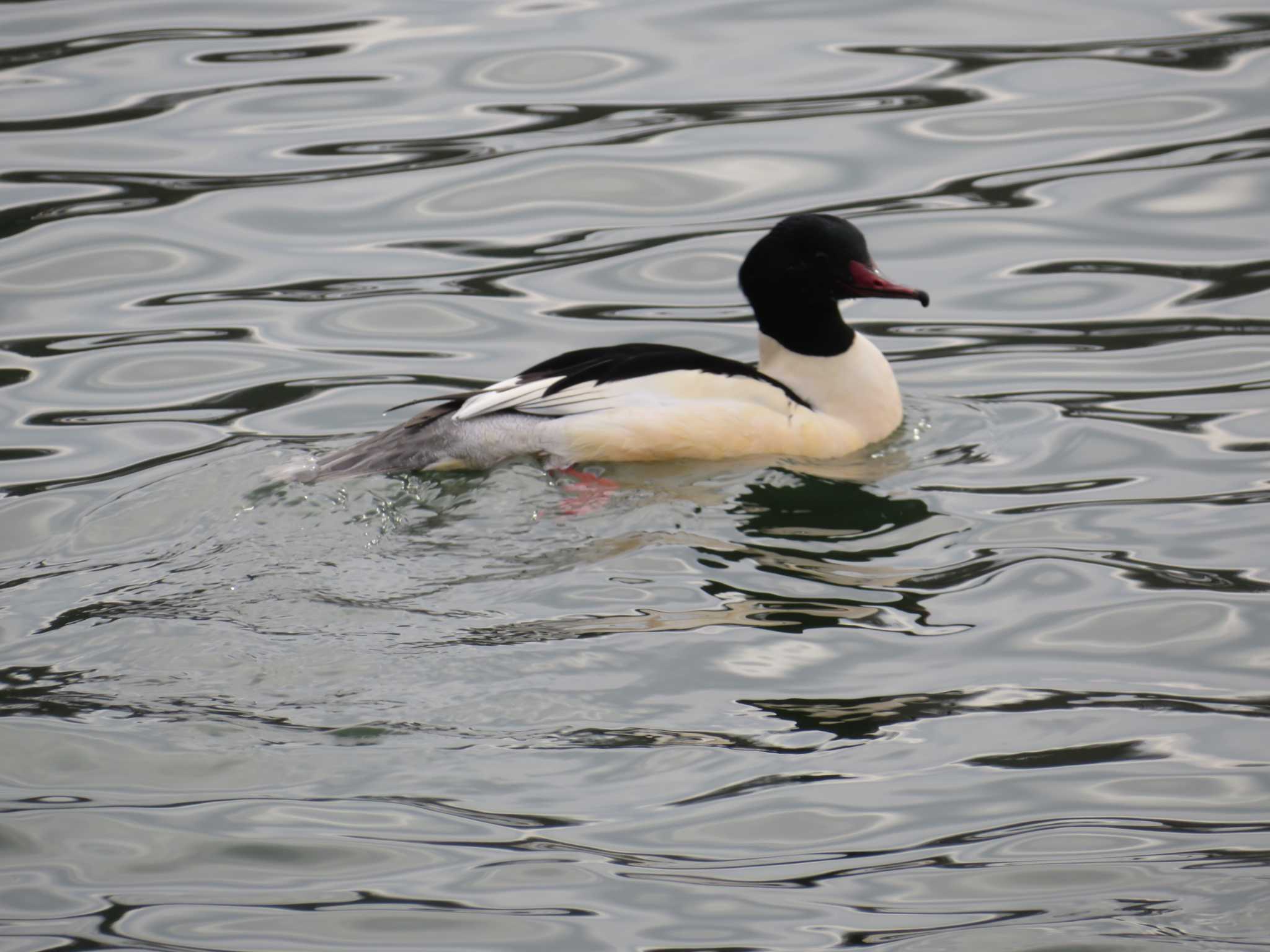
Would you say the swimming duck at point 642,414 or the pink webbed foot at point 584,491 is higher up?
the swimming duck at point 642,414

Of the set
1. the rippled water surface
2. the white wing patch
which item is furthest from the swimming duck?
the rippled water surface

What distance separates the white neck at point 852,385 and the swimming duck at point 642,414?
0.01 metres

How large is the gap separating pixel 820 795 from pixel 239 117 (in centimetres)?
891

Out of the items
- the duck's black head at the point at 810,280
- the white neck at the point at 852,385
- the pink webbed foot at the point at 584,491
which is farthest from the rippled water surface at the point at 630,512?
the duck's black head at the point at 810,280

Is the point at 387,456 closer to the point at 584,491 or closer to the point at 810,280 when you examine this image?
the point at 584,491

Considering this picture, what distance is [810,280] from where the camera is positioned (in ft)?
26.6

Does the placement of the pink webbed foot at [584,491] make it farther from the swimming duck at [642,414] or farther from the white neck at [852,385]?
the white neck at [852,385]

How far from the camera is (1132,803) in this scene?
5.10m

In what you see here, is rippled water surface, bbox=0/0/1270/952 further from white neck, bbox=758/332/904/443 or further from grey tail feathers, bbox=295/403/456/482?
white neck, bbox=758/332/904/443

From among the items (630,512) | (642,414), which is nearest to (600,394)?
(642,414)

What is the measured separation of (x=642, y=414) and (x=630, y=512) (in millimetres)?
551

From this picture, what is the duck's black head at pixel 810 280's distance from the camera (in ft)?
26.2

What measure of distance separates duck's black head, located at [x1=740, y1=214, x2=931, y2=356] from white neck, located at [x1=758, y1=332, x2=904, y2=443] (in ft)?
0.20

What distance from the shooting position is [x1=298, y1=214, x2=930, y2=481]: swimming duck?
24.7ft
